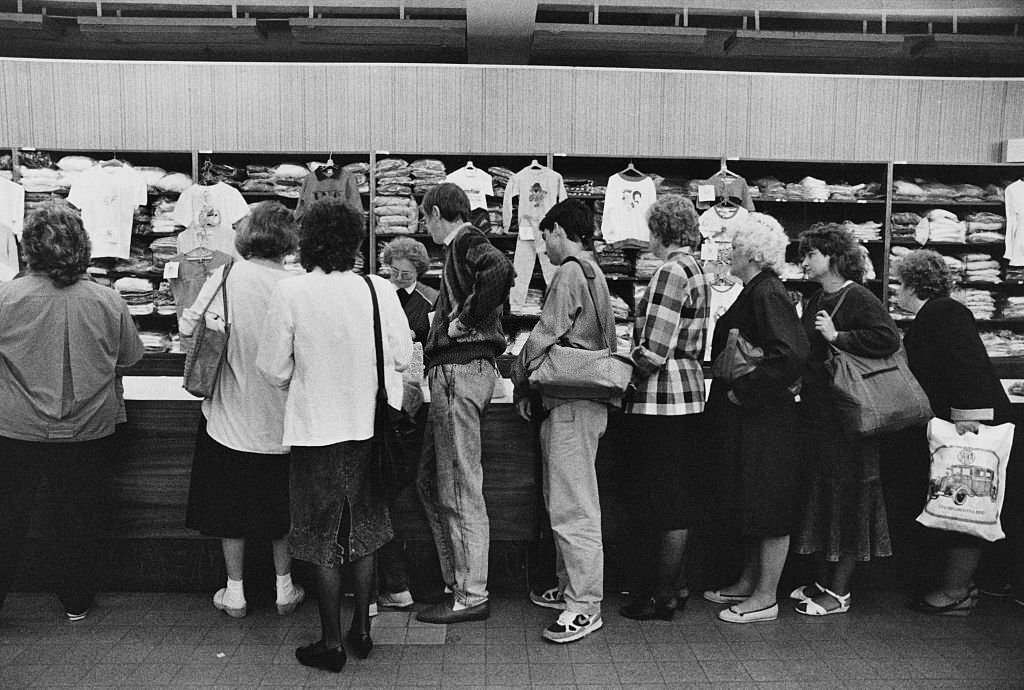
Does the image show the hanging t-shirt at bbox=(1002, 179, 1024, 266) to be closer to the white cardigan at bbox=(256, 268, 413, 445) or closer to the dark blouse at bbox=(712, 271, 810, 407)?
the dark blouse at bbox=(712, 271, 810, 407)

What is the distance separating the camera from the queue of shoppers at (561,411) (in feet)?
9.84

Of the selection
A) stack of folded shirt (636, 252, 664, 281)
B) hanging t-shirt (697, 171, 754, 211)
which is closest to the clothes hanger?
hanging t-shirt (697, 171, 754, 211)

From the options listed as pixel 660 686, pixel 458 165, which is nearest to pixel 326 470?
pixel 660 686

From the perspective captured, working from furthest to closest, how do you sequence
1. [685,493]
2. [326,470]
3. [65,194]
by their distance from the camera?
1. [65,194]
2. [685,493]
3. [326,470]

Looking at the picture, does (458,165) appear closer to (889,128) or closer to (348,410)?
(889,128)

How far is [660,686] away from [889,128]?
5185 mm

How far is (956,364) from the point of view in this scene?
3.21 metres

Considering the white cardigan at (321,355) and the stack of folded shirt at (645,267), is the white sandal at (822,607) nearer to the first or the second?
the white cardigan at (321,355)

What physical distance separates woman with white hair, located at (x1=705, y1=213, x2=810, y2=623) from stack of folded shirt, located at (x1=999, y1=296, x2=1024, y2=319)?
4.22 meters

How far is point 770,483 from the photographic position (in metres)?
3.13

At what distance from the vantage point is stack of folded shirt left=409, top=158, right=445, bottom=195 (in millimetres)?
6039

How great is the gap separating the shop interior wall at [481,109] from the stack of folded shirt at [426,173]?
0.42ft

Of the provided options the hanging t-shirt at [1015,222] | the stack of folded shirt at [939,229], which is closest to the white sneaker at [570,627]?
the stack of folded shirt at [939,229]

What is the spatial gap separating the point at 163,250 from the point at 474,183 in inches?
93.3
